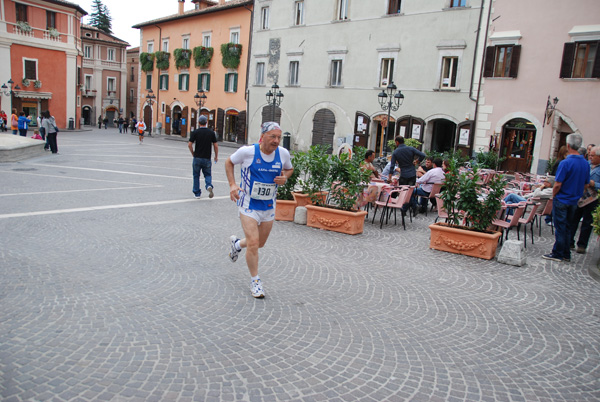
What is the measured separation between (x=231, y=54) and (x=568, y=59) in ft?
82.1

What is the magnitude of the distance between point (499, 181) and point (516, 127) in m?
15.3

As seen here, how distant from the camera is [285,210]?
9211mm

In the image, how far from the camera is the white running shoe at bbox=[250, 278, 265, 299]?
4.89m

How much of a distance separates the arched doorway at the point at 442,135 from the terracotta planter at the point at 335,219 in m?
17.2

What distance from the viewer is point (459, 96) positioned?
22.4m

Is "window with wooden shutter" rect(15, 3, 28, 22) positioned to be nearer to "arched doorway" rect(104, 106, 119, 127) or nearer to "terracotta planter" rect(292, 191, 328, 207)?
"arched doorway" rect(104, 106, 119, 127)

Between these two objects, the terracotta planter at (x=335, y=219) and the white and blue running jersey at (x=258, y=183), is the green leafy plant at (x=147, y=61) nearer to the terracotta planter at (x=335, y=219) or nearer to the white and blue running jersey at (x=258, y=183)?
the terracotta planter at (x=335, y=219)

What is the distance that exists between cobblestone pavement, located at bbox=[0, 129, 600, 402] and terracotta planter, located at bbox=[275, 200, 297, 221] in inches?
42.3

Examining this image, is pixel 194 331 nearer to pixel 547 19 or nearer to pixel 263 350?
pixel 263 350

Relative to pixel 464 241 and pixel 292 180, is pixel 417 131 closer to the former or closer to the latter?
pixel 292 180

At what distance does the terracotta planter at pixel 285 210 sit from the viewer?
30.1 feet

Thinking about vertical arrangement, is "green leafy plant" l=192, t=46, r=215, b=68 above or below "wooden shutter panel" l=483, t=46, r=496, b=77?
above

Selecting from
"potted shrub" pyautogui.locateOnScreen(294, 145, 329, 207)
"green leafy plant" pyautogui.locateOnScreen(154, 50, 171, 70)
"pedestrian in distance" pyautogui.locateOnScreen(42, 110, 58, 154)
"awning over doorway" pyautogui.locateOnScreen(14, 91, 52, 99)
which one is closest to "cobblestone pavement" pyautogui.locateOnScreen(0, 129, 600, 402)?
"potted shrub" pyautogui.locateOnScreen(294, 145, 329, 207)

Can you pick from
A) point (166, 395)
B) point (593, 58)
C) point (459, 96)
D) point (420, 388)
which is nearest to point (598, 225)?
point (420, 388)
